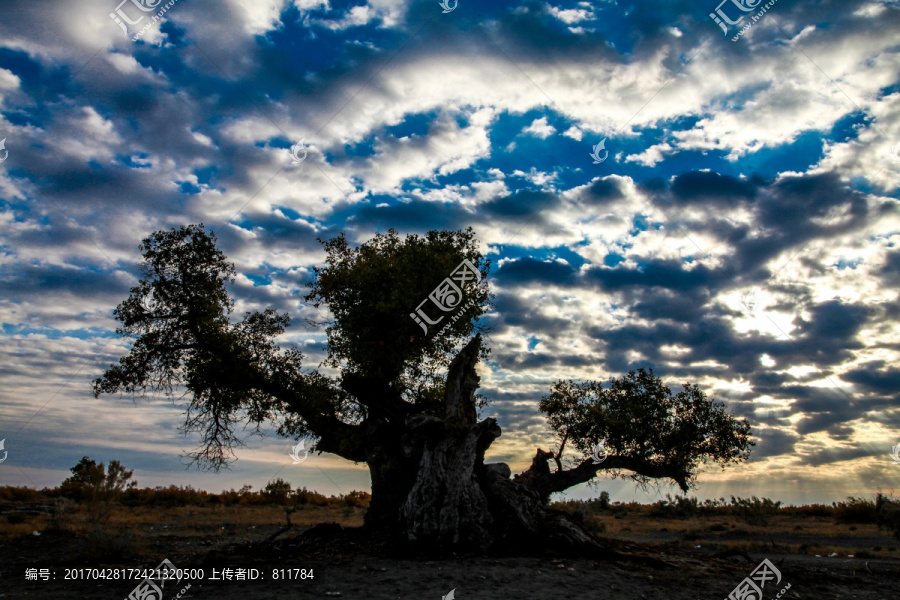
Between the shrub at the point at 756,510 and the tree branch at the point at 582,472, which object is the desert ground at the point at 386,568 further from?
the shrub at the point at 756,510

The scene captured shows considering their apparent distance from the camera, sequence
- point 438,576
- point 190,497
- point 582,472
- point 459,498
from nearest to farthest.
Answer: point 438,576
point 459,498
point 582,472
point 190,497

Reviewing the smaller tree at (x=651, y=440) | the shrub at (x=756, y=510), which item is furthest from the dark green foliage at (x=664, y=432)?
the shrub at (x=756, y=510)

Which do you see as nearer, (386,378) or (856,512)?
(386,378)

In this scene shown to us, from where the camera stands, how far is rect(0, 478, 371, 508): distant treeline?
35281mm

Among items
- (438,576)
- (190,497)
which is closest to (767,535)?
(438,576)

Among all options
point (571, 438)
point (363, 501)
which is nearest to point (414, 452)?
point (571, 438)

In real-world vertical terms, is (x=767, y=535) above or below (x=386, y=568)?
below

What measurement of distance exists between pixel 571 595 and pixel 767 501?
1302 inches

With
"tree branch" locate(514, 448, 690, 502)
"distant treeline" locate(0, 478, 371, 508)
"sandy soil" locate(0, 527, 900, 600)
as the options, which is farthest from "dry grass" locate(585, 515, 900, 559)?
"distant treeline" locate(0, 478, 371, 508)

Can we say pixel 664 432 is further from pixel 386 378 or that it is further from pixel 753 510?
pixel 753 510

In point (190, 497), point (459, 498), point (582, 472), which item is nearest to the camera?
point (459, 498)

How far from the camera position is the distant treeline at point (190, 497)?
3528 centimetres

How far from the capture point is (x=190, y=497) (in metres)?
41.3

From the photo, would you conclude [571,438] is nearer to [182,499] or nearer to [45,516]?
[45,516]
